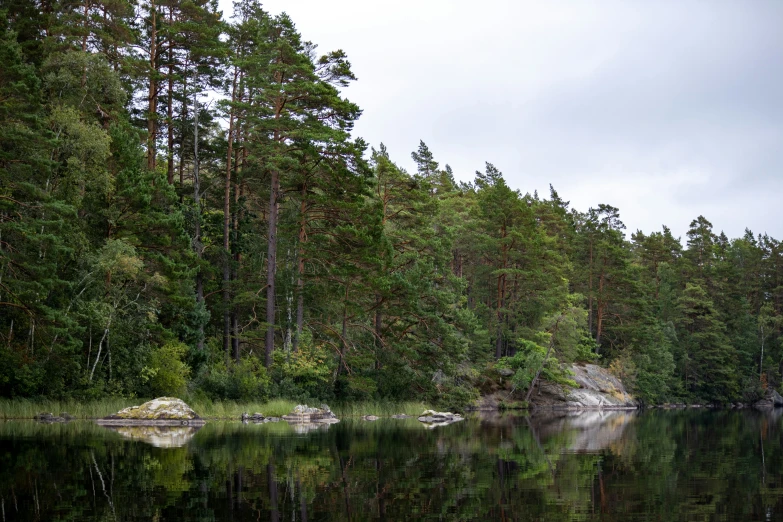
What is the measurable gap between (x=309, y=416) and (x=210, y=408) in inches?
201

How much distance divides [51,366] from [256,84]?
17.1m

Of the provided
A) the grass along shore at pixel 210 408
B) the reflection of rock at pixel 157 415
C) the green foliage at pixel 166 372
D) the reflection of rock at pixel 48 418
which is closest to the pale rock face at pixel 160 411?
the reflection of rock at pixel 157 415

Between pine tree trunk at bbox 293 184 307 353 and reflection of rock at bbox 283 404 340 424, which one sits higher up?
pine tree trunk at bbox 293 184 307 353

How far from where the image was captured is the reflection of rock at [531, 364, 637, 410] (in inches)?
2457

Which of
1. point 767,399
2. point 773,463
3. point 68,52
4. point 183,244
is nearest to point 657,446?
point 773,463

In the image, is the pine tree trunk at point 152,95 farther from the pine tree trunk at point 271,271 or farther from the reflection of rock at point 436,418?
the reflection of rock at point 436,418

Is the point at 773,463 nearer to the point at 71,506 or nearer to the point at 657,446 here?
the point at 657,446

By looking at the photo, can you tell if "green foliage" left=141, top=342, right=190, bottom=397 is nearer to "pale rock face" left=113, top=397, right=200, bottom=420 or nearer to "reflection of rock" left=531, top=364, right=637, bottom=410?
"pale rock face" left=113, top=397, right=200, bottom=420

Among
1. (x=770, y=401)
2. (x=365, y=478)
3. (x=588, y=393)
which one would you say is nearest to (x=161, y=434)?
(x=365, y=478)

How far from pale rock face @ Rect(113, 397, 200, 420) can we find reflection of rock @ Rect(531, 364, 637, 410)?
36316 millimetres

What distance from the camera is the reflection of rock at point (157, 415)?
30953mm

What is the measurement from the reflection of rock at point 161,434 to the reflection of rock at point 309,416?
24.4 feet

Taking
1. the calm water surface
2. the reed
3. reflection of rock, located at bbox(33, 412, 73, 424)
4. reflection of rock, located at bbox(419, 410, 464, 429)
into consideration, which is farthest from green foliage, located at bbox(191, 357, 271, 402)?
the calm water surface

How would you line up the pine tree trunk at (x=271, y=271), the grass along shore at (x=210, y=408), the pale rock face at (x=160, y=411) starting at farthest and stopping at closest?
the pine tree trunk at (x=271, y=271), the pale rock face at (x=160, y=411), the grass along shore at (x=210, y=408)
